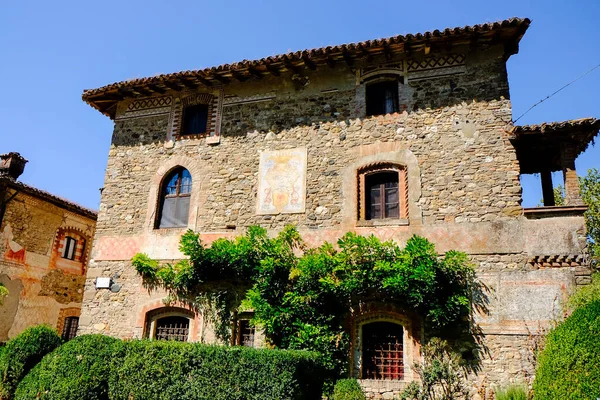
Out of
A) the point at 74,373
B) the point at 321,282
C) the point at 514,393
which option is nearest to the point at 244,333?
the point at 321,282

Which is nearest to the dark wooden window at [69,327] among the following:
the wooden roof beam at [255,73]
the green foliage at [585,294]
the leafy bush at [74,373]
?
the leafy bush at [74,373]

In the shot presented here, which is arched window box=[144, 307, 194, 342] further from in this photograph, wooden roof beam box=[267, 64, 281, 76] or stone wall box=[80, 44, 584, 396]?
wooden roof beam box=[267, 64, 281, 76]

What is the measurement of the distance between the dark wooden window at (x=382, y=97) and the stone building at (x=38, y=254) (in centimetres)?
1187

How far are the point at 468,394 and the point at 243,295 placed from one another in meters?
5.19

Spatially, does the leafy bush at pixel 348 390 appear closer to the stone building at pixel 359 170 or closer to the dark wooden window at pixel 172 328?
the stone building at pixel 359 170

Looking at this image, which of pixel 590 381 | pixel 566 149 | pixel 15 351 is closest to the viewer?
pixel 590 381

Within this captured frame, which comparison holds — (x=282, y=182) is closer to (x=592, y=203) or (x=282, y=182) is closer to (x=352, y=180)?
(x=352, y=180)

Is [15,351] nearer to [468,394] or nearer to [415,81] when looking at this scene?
[468,394]

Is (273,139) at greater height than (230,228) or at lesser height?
greater

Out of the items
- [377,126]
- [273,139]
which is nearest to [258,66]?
[273,139]

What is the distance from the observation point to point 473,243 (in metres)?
9.45

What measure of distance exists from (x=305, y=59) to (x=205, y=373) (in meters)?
7.51

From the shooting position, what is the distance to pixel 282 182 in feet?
36.7

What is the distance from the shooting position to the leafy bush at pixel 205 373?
24.1ft
